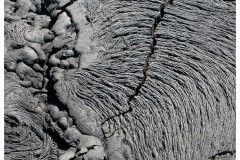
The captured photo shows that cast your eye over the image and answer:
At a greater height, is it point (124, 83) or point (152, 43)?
point (152, 43)

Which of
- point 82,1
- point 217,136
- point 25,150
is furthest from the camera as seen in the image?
point 82,1

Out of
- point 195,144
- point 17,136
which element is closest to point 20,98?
point 17,136

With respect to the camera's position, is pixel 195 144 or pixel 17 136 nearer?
pixel 195 144

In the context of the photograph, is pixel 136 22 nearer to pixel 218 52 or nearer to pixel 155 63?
pixel 155 63

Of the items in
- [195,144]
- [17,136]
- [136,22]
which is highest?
[136,22]

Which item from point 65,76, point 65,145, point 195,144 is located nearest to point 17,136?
point 65,145

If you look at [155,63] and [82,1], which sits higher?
[82,1]

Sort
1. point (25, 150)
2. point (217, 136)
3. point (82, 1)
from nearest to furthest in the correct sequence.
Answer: point (217, 136), point (25, 150), point (82, 1)
